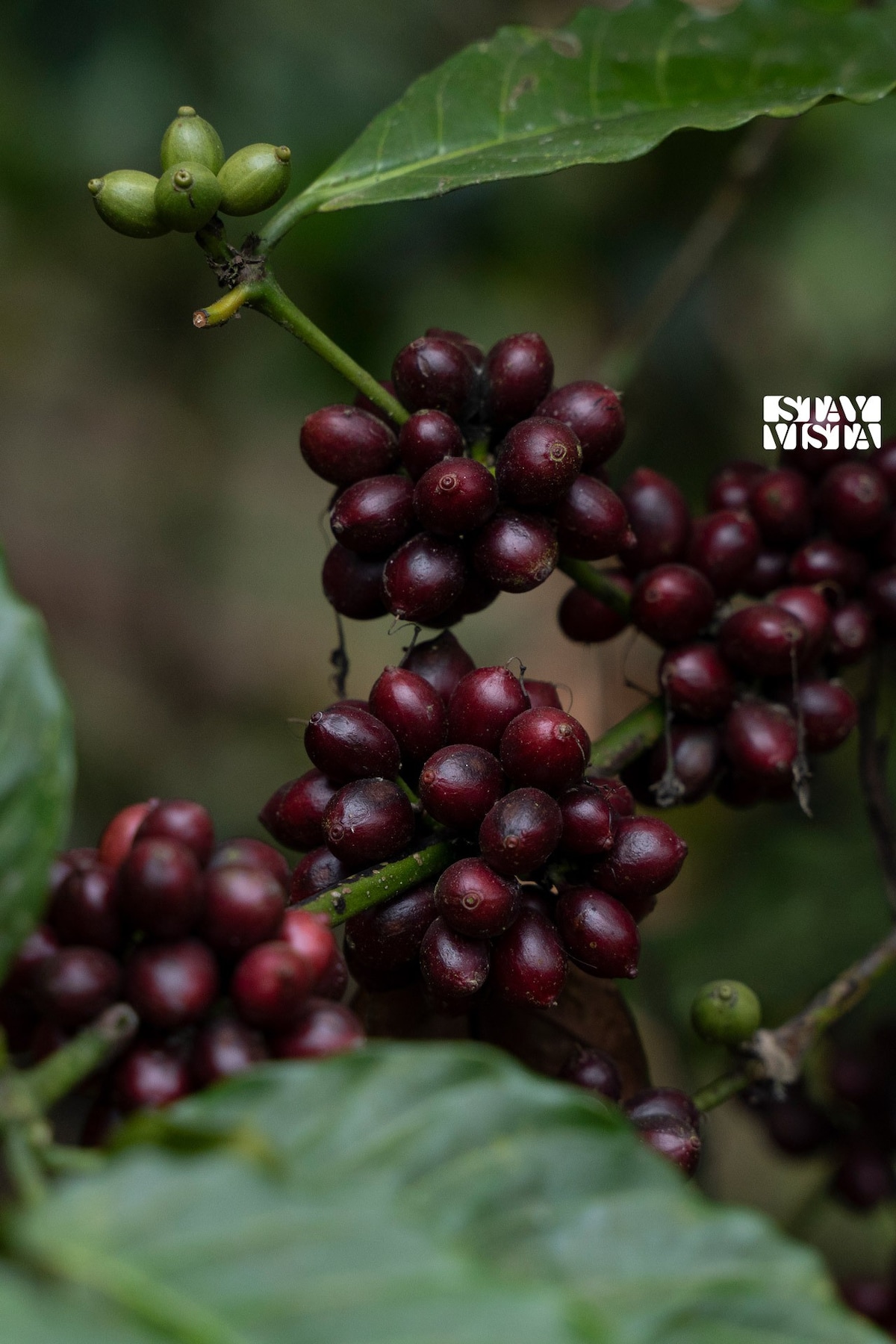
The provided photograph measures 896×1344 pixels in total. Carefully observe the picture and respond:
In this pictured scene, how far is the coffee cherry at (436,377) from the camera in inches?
53.4

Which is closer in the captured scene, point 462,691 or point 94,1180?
point 94,1180

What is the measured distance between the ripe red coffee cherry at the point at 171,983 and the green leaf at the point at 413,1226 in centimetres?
12

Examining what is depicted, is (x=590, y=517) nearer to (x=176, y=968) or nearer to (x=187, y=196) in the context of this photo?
(x=187, y=196)

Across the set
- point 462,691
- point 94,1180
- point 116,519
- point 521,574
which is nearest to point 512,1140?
point 94,1180

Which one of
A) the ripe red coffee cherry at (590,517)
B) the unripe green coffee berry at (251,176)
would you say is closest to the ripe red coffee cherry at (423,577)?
the ripe red coffee cherry at (590,517)

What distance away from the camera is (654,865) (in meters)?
1.19

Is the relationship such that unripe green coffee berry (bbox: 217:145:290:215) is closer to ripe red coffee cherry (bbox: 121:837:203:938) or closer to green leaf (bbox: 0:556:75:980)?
green leaf (bbox: 0:556:75:980)

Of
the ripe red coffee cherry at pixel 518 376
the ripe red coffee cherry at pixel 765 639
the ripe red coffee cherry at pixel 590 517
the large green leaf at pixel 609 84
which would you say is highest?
the large green leaf at pixel 609 84

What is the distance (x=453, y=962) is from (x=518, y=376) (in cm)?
61

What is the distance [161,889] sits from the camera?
0.92 meters

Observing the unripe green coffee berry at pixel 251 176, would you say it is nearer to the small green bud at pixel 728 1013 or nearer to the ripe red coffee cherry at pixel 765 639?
the ripe red coffee cherry at pixel 765 639

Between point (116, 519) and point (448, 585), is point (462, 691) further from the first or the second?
point (116, 519)

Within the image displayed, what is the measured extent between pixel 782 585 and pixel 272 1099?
1.09 metres

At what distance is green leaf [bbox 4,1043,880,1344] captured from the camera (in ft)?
2.20
